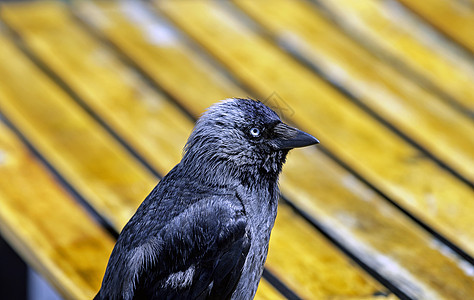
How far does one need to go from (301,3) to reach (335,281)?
8.64 feet

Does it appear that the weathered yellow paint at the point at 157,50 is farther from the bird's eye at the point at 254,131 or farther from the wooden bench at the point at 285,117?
the bird's eye at the point at 254,131

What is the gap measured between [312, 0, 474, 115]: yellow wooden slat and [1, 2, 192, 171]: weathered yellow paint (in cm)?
151

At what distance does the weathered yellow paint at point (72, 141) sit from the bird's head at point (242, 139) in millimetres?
917

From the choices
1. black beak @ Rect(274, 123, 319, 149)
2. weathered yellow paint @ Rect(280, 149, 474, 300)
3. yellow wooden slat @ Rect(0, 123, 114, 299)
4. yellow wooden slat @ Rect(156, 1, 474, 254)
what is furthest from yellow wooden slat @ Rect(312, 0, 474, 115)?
yellow wooden slat @ Rect(0, 123, 114, 299)

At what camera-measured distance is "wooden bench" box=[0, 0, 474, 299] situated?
10.7 feet

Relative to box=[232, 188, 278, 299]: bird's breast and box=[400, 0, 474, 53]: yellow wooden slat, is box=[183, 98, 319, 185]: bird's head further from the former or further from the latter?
box=[400, 0, 474, 53]: yellow wooden slat

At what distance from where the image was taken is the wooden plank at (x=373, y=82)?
3.95 metres

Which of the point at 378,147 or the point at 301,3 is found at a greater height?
the point at 301,3

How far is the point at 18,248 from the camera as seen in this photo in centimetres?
340

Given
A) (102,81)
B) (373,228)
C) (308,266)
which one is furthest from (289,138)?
(102,81)

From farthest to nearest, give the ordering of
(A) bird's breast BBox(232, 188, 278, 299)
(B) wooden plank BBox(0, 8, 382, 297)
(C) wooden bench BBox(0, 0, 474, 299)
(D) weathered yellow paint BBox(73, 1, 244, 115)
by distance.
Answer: (D) weathered yellow paint BBox(73, 1, 244, 115) < (C) wooden bench BBox(0, 0, 474, 299) < (B) wooden plank BBox(0, 8, 382, 297) < (A) bird's breast BBox(232, 188, 278, 299)

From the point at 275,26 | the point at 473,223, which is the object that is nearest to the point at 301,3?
the point at 275,26

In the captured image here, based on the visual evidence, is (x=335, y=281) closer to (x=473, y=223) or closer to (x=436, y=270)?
(x=436, y=270)

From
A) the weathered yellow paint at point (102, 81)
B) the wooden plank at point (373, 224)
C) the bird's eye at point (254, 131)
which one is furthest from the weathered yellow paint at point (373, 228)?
the bird's eye at point (254, 131)
